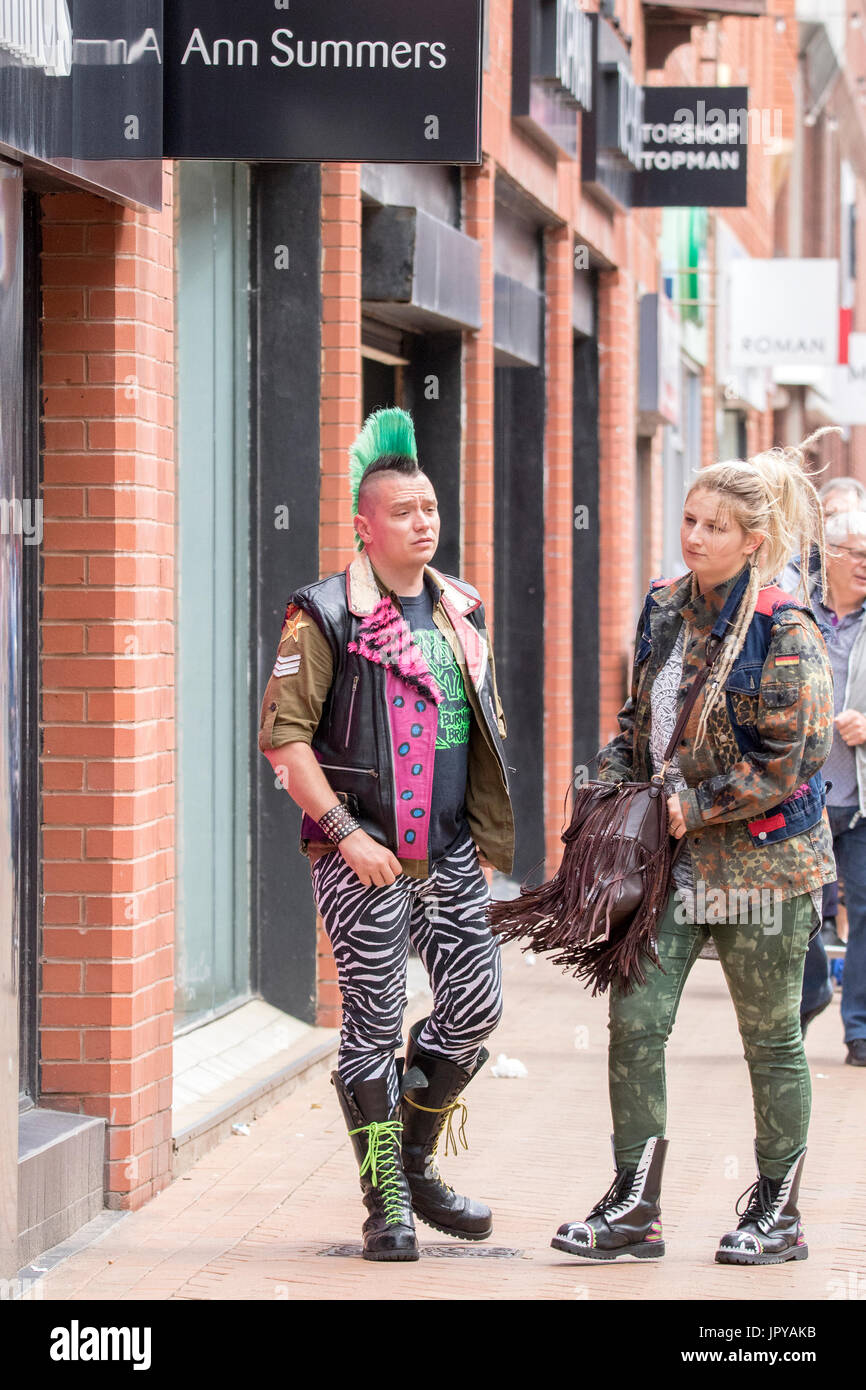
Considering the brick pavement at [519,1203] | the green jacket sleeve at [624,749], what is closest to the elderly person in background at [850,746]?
the brick pavement at [519,1203]

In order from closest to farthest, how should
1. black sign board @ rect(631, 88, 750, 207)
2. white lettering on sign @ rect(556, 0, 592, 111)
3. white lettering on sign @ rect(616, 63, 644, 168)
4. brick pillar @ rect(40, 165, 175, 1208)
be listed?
brick pillar @ rect(40, 165, 175, 1208)
white lettering on sign @ rect(556, 0, 592, 111)
white lettering on sign @ rect(616, 63, 644, 168)
black sign board @ rect(631, 88, 750, 207)

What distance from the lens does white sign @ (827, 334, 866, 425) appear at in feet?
80.6

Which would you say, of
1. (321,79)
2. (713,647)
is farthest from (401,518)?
(321,79)

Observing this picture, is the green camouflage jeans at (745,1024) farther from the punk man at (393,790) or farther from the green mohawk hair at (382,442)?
the green mohawk hair at (382,442)

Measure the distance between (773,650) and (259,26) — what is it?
6.64ft

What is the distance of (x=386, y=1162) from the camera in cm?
502

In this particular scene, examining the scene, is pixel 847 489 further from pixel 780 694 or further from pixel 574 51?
pixel 780 694

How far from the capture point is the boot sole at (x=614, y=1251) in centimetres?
498

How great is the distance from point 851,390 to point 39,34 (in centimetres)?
2111

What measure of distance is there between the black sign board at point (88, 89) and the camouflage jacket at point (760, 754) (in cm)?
172

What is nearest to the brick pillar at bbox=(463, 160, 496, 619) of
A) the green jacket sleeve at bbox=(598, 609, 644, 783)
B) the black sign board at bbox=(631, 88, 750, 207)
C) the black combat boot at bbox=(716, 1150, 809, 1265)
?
the black sign board at bbox=(631, 88, 750, 207)

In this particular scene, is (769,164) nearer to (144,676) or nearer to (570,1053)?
(570,1053)

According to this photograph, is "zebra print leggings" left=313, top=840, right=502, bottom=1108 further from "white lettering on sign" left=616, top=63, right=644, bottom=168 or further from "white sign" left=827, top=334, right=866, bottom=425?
"white sign" left=827, top=334, right=866, bottom=425

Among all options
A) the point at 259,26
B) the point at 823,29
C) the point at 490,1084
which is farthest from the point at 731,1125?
the point at 823,29
